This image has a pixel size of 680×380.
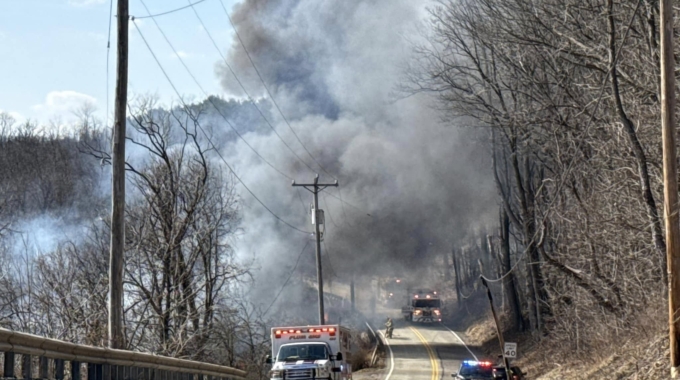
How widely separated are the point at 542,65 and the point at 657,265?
26.6 ft

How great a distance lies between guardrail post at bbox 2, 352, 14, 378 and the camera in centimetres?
743

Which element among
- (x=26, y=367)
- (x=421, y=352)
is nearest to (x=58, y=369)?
(x=26, y=367)

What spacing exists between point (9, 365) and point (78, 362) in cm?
Result: 155

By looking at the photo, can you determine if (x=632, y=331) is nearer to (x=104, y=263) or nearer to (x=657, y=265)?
(x=657, y=265)

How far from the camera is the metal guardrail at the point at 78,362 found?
295 inches

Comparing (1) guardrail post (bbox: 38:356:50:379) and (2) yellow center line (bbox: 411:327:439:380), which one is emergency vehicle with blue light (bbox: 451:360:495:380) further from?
(1) guardrail post (bbox: 38:356:50:379)

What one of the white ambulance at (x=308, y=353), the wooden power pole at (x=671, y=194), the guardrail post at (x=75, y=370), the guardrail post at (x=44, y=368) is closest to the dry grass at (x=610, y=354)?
the wooden power pole at (x=671, y=194)

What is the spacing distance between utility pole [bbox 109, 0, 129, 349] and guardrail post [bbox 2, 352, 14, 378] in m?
5.79

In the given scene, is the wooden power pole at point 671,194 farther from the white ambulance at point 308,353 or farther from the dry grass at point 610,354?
the white ambulance at point 308,353

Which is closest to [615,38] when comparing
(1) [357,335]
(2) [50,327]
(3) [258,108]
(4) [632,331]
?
(4) [632,331]

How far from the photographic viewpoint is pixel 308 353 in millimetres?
21172

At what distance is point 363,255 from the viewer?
→ 2408 inches

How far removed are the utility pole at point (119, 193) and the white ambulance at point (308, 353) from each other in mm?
7284

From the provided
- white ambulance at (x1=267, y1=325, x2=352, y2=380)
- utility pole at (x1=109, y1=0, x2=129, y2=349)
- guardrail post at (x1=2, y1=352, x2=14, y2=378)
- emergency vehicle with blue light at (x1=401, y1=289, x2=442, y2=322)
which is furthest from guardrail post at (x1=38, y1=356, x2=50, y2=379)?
emergency vehicle with blue light at (x1=401, y1=289, x2=442, y2=322)
